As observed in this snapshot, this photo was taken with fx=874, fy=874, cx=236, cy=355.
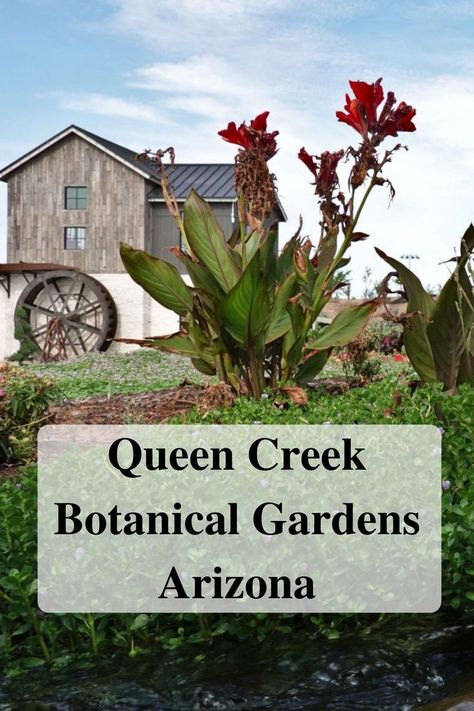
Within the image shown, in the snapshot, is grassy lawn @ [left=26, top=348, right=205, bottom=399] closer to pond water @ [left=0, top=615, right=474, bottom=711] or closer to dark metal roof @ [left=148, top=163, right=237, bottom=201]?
dark metal roof @ [left=148, top=163, right=237, bottom=201]

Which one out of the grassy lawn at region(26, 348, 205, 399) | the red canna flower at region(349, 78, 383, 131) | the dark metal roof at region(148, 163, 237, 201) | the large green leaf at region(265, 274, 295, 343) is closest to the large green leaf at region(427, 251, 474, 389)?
the large green leaf at region(265, 274, 295, 343)

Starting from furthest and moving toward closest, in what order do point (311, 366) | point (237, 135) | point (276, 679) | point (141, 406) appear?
point (141, 406)
point (311, 366)
point (237, 135)
point (276, 679)

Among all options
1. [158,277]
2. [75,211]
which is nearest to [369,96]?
[158,277]

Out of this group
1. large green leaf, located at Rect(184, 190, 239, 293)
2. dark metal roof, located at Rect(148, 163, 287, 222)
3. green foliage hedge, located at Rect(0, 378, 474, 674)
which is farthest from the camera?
dark metal roof, located at Rect(148, 163, 287, 222)

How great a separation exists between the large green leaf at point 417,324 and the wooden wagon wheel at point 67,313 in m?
17.9

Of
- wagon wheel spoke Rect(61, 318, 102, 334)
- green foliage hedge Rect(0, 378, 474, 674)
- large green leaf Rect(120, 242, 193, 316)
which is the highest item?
large green leaf Rect(120, 242, 193, 316)

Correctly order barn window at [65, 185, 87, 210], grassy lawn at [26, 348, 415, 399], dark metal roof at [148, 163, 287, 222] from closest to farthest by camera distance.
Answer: grassy lawn at [26, 348, 415, 399] → dark metal roof at [148, 163, 287, 222] → barn window at [65, 185, 87, 210]

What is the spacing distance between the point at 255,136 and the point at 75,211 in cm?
1956

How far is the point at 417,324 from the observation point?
20.4ft

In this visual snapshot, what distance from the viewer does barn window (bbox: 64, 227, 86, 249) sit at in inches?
995

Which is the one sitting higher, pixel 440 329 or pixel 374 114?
pixel 374 114

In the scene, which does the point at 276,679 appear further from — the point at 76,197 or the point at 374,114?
the point at 76,197

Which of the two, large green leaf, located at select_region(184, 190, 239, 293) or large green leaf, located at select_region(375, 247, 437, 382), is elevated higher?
large green leaf, located at select_region(184, 190, 239, 293)

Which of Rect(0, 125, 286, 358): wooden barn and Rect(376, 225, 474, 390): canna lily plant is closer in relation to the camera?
Rect(376, 225, 474, 390): canna lily plant
